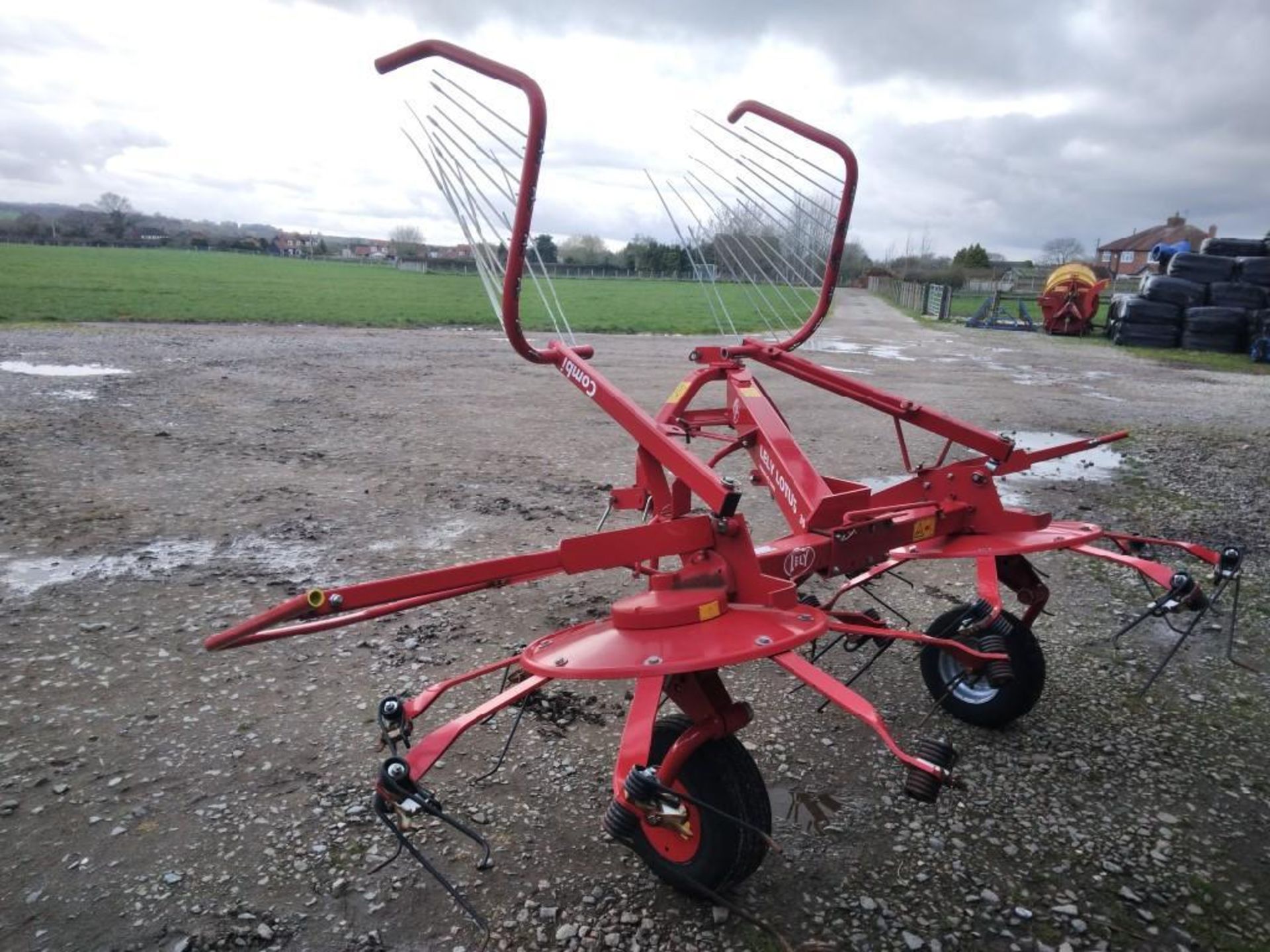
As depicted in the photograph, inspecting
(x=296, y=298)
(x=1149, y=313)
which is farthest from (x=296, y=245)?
(x=1149, y=313)

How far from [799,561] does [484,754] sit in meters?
1.56

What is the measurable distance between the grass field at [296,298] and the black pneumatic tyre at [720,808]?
9.12 ft

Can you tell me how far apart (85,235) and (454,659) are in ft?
309

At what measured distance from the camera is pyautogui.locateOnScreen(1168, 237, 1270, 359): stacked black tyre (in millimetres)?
21406

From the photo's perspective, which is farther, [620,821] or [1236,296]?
[1236,296]

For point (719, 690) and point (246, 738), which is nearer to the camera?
point (719, 690)

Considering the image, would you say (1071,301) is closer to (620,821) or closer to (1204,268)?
(1204,268)

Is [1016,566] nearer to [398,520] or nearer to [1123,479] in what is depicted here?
[398,520]

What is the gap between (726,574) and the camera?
268cm

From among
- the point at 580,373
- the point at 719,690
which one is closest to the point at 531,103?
the point at 580,373

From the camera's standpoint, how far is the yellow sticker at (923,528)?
3.47 m

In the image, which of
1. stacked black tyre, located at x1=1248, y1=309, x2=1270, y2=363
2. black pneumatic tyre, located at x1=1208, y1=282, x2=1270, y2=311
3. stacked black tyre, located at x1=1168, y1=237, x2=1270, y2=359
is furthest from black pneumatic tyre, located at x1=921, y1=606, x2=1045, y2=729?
black pneumatic tyre, located at x1=1208, y1=282, x2=1270, y2=311

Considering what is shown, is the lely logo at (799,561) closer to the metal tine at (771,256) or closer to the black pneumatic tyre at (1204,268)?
the metal tine at (771,256)

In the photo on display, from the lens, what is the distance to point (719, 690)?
Result: 255cm
